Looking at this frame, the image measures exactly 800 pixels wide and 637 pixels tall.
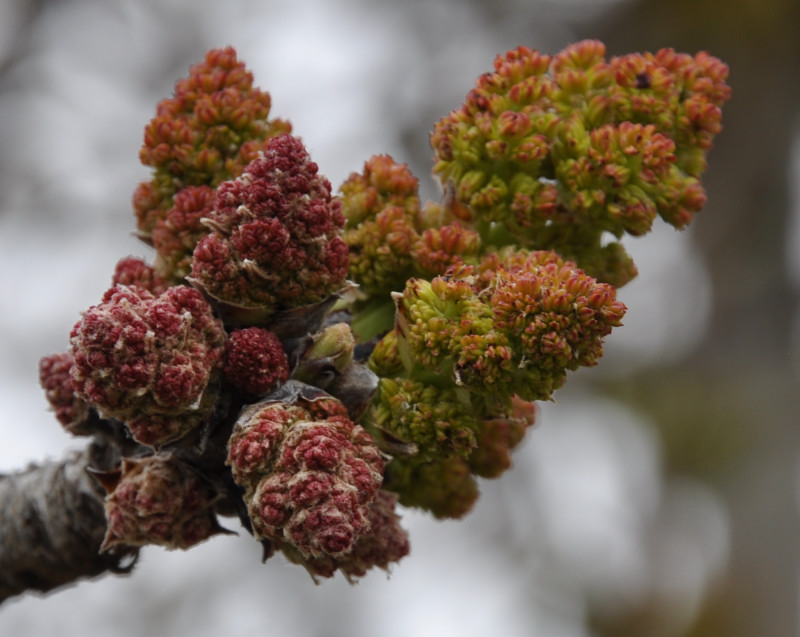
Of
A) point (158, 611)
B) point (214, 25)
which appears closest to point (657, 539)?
point (158, 611)

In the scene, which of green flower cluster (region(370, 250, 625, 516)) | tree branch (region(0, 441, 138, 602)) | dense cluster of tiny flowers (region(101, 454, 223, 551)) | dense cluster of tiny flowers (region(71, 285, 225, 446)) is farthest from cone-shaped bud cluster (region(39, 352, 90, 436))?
green flower cluster (region(370, 250, 625, 516))

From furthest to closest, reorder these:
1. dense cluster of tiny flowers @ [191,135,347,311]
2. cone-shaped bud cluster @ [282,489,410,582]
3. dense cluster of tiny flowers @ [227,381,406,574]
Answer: cone-shaped bud cluster @ [282,489,410,582], dense cluster of tiny flowers @ [191,135,347,311], dense cluster of tiny flowers @ [227,381,406,574]

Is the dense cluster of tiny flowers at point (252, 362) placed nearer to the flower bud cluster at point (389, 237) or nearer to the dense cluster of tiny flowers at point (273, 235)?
the dense cluster of tiny flowers at point (273, 235)

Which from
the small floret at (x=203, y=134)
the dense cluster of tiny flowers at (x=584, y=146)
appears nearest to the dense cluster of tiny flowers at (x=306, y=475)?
the small floret at (x=203, y=134)

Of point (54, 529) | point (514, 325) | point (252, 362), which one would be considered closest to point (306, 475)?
point (252, 362)

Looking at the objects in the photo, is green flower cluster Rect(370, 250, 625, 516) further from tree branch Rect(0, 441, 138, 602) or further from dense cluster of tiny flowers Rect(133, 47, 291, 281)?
tree branch Rect(0, 441, 138, 602)

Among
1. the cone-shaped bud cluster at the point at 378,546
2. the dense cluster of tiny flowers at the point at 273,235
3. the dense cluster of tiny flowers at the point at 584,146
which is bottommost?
the cone-shaped bud cluster at the point at 378,546

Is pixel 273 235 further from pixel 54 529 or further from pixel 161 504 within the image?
pixel 54 529
